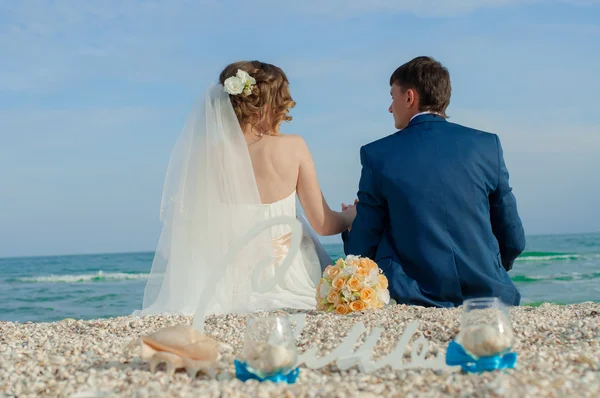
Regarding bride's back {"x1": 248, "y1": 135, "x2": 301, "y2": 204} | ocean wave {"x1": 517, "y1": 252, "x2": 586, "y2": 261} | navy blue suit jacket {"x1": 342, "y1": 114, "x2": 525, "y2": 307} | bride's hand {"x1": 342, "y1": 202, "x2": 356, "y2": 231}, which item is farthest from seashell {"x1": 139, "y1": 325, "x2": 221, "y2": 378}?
ocean wave {"x1": 517, "y1": 252, "x2": 586, "y2": 261}

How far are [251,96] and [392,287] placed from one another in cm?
195

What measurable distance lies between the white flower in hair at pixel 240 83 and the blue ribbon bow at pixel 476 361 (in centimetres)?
324

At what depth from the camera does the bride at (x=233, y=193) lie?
5605mm

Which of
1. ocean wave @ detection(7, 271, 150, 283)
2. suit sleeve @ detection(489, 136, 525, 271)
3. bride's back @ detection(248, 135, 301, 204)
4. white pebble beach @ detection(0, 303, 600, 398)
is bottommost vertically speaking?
ocean wave @ detection(7, 271, 150, 283)

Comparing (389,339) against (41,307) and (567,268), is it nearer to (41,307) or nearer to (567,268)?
(41,307)

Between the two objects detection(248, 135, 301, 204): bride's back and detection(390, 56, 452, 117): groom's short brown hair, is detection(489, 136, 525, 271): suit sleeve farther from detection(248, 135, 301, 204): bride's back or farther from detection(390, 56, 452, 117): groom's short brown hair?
detection(248, 135, 301, 204): bride's back

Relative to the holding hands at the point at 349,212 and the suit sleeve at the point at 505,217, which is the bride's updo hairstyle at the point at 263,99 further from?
the suit sleeve at the point at 505,217

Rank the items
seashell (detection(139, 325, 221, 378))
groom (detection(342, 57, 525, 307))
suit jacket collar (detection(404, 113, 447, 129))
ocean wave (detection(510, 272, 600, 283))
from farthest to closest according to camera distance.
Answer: ocean wave (detection(510, 272, 600, 283))
suit jacket collar (detection(404, 113, 447, 129))
groom (detection(342, 57, 525, 307))
seashell (detection(139, 325, 221, 378))

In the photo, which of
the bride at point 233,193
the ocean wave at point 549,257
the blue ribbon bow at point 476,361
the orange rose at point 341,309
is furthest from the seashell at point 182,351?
the ocean wave at point 549,257

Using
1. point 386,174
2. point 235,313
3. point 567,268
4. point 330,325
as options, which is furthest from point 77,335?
point 567,268

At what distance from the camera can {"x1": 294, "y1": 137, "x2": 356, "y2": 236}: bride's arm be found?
571 cm

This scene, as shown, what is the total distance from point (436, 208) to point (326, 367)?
220cm

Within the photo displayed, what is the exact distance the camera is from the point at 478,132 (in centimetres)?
518

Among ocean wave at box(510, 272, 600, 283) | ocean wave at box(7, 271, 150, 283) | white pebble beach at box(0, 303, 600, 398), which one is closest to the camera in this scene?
white pebble beach at box(0, 303, 600, 398)
